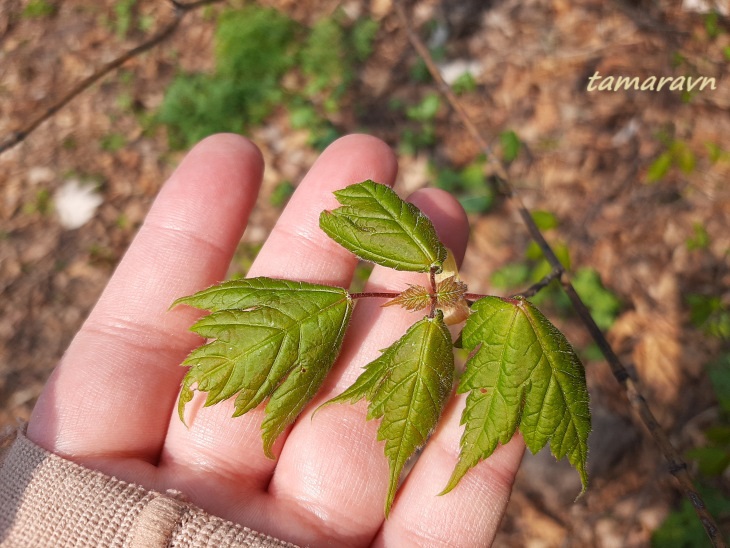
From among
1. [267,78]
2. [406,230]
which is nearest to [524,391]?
[406,230]

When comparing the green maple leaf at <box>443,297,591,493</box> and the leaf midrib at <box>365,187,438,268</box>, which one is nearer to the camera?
the green maple leaf at <box>443,297,591,493</box>

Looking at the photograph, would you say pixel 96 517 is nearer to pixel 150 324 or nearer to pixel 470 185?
pixel 150 324

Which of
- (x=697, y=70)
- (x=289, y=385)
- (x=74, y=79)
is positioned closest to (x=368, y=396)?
(x=289, y=385)

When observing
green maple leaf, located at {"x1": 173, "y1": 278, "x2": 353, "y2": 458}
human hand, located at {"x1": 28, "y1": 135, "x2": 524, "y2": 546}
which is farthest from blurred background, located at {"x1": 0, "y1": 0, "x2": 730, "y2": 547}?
green maple leaf, located at {"x1": 173, "y1": 278, "x2": 353, "y2": 458}

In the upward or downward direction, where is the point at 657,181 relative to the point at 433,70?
downward

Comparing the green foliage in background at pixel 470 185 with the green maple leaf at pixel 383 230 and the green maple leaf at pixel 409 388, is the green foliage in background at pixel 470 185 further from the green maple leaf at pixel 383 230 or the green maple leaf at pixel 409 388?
the green maple leaf at pixel 409 388

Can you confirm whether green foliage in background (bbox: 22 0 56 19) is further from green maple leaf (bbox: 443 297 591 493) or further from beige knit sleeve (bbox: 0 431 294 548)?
green maple leaf (bbox: 443 297 591 493)

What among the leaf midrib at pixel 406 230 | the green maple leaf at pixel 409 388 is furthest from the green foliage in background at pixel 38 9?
the green maple leaf at pixel 409 388

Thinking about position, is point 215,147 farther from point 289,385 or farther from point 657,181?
point 657,181
